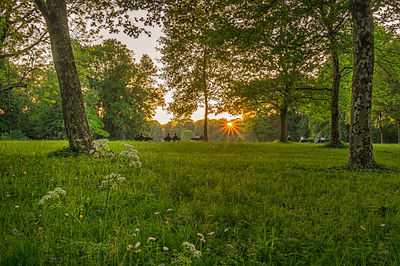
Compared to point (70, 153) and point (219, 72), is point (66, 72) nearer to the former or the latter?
point (70, 153)

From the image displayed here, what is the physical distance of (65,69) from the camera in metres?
8.41

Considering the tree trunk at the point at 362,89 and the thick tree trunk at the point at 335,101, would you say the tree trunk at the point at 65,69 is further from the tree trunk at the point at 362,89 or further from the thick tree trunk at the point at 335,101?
the thick tree trunk at the point at 335,101

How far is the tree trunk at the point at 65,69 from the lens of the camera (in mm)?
8297

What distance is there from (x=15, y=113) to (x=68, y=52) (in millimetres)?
36466

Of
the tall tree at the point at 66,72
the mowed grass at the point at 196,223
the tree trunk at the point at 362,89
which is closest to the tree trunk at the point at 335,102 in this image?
the tree trunk at the point at 362,89

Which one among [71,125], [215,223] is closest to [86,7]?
[71,125]

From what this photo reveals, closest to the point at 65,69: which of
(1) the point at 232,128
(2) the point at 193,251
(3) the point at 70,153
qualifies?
(3) the point at 70,153

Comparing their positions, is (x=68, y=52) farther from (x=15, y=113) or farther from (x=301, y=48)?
(x=15, y=113)

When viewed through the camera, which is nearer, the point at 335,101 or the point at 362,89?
the point at 362,89

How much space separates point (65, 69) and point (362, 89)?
11.0 meters

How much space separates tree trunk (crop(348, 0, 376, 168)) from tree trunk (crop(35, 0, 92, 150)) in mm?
9924

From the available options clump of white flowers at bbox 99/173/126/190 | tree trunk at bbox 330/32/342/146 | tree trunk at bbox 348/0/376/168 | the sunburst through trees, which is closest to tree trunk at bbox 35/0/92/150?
clump of white flowers at bbox 99/173/126/190

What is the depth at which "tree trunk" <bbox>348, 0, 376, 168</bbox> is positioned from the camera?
25.5 feet

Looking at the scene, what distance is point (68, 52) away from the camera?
8.50m
